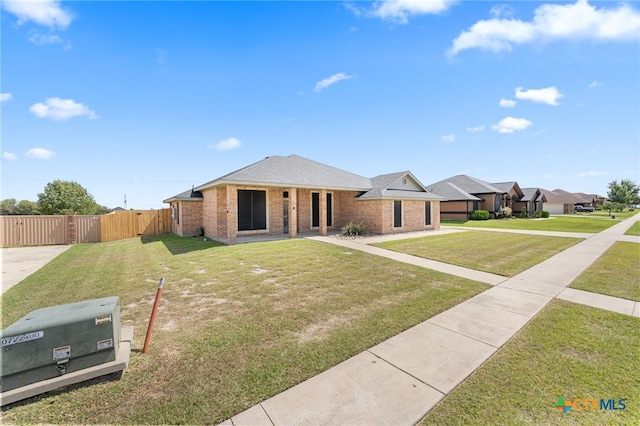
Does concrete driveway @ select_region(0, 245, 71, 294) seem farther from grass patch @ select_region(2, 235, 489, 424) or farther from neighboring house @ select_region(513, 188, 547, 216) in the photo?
neighboring house @ select_region(513, 188, 547, 216)

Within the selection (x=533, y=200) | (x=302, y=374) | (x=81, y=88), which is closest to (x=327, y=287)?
(x=302, y=374)

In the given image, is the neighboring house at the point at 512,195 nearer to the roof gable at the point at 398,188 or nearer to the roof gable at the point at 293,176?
the roof gable at the point at 398,188

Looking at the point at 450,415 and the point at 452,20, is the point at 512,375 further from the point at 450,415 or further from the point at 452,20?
the point at 452,20

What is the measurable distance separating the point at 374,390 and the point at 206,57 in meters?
14.4

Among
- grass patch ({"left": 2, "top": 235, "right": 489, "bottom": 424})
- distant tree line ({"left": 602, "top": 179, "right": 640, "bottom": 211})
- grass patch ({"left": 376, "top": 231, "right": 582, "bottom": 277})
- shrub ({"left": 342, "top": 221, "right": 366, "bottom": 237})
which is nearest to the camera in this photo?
grass patch ({"left": 2, "top": 235, "right": 489, "bottom": 424})

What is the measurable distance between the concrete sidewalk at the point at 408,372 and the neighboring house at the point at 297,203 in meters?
10.7

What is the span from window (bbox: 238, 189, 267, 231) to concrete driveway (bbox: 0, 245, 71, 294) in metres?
8.08

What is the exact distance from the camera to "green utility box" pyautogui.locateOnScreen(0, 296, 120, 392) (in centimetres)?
267

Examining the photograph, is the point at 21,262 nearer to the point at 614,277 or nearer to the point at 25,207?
the point at 614,277

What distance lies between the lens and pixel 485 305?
5.50 meters

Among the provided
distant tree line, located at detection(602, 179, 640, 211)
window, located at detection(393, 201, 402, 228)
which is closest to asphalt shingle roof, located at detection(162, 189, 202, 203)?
window, located at detection(393, 201, 402, 228)

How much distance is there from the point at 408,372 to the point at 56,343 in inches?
161

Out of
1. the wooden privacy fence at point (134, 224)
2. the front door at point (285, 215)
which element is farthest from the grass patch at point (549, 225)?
the wooden privacy fence at point (134, 224)

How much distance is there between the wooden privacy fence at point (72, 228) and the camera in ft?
46.3
